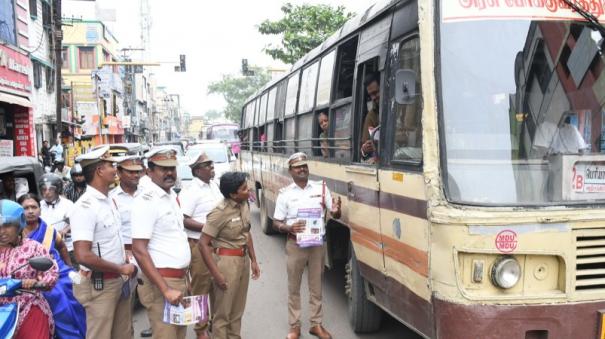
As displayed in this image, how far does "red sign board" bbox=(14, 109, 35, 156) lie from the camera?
18.7 metres

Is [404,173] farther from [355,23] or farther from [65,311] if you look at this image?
[65,311]

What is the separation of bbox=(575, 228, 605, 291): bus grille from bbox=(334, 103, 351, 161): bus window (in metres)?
2.37

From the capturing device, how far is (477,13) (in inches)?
133

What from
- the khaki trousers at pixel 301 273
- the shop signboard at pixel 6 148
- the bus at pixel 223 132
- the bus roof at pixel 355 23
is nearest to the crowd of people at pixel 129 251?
the khaki trousers at pixel 301 273

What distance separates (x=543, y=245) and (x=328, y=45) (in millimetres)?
3795

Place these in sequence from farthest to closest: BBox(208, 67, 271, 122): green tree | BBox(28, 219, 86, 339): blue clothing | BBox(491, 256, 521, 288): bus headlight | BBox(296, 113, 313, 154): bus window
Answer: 1. BBox(208, 67, 271, 122): green tree
2. BBox(296, 113, 313, 154): bus window
3. BBox(28, 219, 86, 339): blue clothing
4. BBox(491, 256, 521, 288): bus headlight

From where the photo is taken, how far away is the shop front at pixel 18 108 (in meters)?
17.1

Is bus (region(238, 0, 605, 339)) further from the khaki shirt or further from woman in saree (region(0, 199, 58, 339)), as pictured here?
woman in saree (region(0, 199, 58, 339))

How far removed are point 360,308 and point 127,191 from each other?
2436mm

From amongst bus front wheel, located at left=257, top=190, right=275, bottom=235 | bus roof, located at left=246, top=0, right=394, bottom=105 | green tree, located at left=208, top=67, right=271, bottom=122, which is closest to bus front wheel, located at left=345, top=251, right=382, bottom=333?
bus roof, located at left=246, top=0, right=394, bottom=105

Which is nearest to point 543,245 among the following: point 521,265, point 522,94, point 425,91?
point 521,265

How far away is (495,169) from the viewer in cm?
325

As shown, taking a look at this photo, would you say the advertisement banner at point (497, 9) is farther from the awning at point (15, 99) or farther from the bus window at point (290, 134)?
the awning at point (15, 99)

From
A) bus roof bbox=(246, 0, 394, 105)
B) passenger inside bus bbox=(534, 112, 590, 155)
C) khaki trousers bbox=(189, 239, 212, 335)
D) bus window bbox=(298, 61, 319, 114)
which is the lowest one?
khaki trousers bbox=(189, 239, 212, 335)
